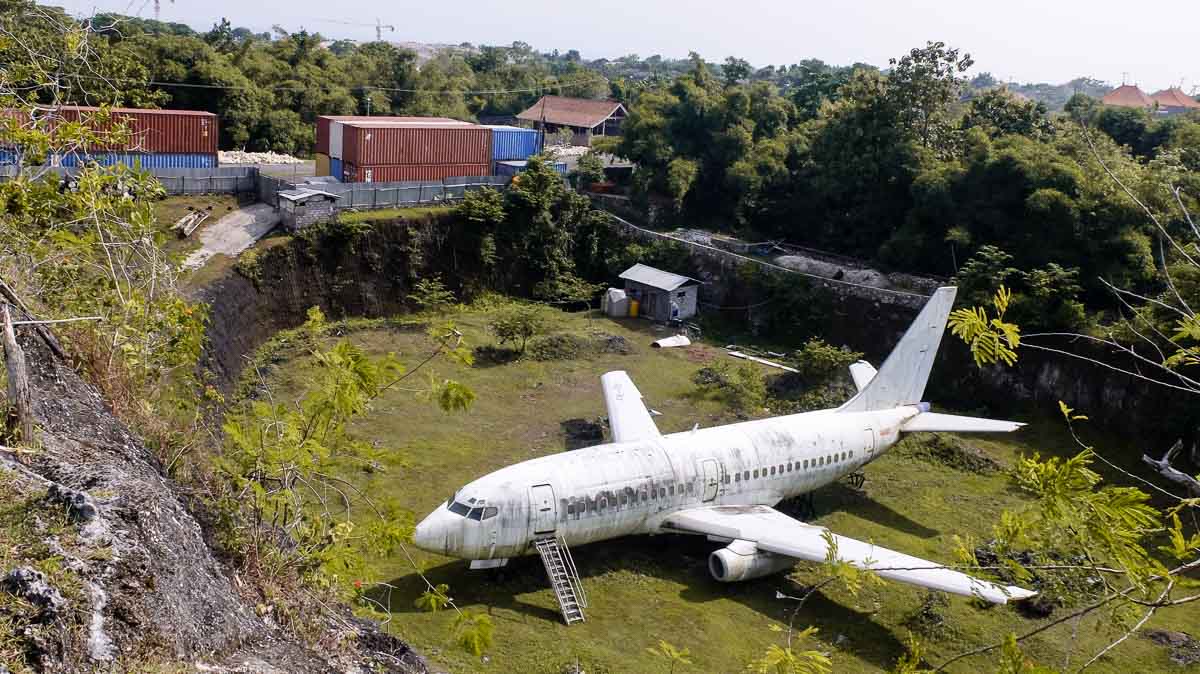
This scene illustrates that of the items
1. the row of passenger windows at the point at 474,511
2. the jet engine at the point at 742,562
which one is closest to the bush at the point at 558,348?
the jet engine at the point at 742,562

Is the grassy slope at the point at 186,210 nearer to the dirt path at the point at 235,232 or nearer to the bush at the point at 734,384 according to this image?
the dirt path at the point at 235,232

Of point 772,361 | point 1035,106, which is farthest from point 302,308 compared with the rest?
point 1035,106

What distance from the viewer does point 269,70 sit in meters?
69.5

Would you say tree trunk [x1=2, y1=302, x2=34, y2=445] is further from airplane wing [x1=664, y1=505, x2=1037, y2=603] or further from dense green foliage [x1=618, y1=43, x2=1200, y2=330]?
dense green foliage [x1=618, y1=43, x2=1200, y2=330]

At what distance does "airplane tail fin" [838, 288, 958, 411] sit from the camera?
2841 centimetres

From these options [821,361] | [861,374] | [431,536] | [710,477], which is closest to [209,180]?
[431,536]

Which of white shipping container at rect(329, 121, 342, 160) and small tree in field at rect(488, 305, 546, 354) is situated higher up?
white shipping container at rect(329, 121, 342, 160)

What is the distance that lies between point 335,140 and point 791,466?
3555 cm

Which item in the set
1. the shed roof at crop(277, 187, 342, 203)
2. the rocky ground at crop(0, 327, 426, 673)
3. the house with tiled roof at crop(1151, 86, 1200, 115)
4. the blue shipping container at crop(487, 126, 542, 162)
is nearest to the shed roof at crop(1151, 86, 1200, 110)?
the house with tiled roof at crop(1151, 86, 1200, 115)

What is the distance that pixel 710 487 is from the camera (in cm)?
2489

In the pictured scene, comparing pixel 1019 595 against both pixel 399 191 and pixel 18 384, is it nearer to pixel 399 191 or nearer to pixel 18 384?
pixel 18 384

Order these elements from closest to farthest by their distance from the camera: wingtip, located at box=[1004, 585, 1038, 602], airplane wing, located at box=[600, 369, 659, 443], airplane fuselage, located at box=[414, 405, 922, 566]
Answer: wingtip, located at box=[1004, 585, 1038, 602] < airplane fuselage, located at box=[414, 405, 922, 566] < airplane wing, located at box=[600, 369, 659, 443]

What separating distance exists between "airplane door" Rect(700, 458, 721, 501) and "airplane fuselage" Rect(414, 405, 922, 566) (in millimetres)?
28

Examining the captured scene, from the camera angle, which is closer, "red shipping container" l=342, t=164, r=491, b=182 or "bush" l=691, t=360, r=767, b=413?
"bush" l=691, t=360, r=767, b=413
